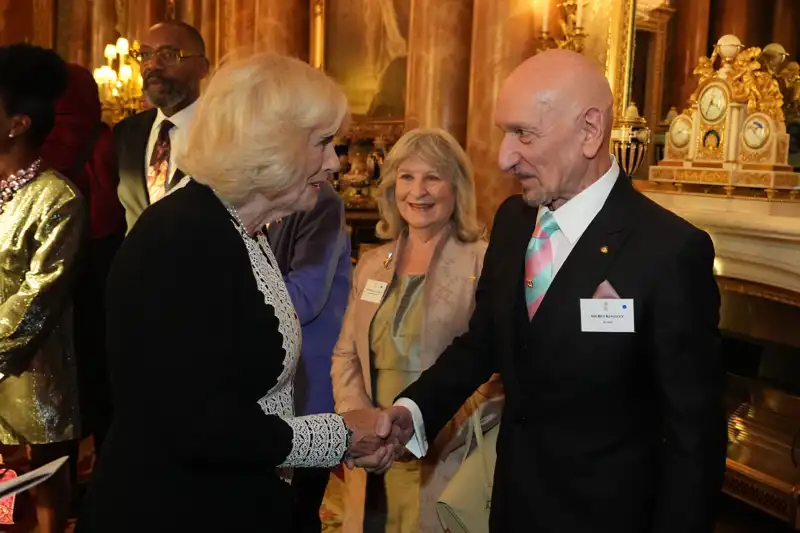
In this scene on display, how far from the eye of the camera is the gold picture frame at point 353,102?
9.45 metres

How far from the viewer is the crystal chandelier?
12.6m

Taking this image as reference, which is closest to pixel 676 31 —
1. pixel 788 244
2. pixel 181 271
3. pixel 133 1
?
pixel 788 244

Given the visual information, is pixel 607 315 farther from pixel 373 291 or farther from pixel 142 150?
pixel 142 150

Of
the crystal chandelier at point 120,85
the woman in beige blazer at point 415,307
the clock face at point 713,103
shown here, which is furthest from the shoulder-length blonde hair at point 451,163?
the crystal chandelier at point 120,85

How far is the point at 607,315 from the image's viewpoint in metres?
1.98

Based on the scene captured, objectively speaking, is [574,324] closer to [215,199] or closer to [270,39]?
[215,199]

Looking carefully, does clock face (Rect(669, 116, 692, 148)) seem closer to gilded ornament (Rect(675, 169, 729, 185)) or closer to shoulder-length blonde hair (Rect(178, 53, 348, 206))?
gilded ornament (Rect(675, 169, 729, 185))

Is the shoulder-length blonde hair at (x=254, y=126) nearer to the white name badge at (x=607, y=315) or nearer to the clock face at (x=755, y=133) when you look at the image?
the white name badge at (x=607, y=315)

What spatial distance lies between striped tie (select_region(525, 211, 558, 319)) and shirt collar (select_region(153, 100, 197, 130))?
6.76 feet

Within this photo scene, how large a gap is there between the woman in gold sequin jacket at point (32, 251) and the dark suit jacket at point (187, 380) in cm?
137

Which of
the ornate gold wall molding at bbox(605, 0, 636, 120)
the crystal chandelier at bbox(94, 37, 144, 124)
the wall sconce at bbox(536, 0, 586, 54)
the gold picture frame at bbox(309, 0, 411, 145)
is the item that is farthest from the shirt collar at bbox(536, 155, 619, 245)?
the crystal chandelier at bbox(94, 37, 144, 124)

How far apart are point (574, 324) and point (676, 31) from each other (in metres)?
3.30

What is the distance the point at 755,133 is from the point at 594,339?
2.73 meters

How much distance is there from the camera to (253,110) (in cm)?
181
